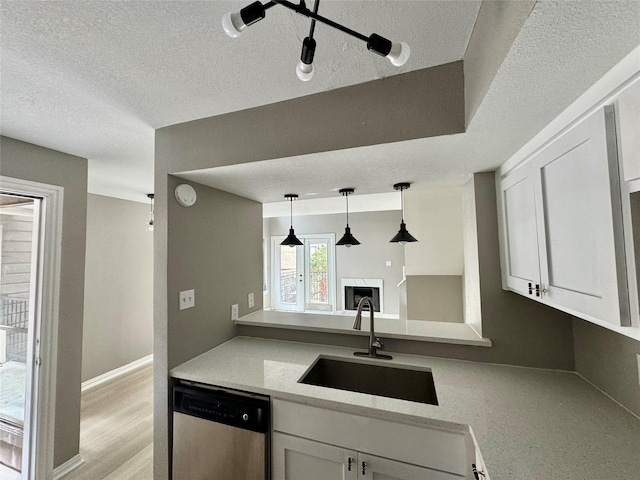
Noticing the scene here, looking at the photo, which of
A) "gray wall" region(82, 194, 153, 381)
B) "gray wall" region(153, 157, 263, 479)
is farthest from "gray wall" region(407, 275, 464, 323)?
"gray wall" region(82, 194, 153, 381)

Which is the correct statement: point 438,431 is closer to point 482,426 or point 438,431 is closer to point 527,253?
point 482,426

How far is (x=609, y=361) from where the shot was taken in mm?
1201

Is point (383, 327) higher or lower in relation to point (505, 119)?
lower

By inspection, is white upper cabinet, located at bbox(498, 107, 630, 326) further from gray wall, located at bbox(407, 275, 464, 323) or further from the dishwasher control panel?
gray wall, located at bbox(407, 275, 464, 323)

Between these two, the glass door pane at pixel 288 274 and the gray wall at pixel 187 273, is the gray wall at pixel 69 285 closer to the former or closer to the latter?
the gray wall at pixel 187 273


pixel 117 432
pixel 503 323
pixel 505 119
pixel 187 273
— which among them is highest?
pixel 505 119

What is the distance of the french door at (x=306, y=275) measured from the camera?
6.73 metres

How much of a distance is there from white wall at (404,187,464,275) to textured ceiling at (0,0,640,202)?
3.74 feet

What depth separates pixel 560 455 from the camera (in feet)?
2.94

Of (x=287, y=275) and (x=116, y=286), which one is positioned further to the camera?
(x=287, y=275)

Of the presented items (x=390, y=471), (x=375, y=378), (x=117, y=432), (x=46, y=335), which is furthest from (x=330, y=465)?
(x=117, y=432)

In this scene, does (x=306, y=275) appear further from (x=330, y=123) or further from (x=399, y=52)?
(x=399, y=52)

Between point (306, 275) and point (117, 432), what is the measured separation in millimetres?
4813

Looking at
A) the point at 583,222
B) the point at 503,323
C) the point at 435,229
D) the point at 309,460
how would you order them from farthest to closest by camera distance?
1. the point at 435,229
2. the point at 503,323
3. the point at 309,460
4. the point at 583,222
